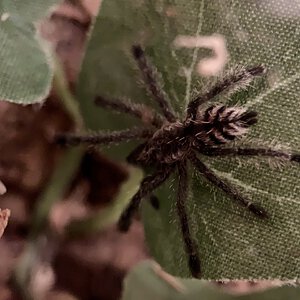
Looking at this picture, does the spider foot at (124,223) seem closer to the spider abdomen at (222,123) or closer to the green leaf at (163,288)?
the green leaf at (163,288)

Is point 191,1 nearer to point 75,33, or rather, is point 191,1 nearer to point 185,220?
point 185,220

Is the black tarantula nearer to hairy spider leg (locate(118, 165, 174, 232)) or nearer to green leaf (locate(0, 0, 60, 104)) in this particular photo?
hairy spider leg (locate(118, 165, 174, 232))

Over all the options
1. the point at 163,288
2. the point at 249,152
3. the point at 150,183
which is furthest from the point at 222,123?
the point at 163,288

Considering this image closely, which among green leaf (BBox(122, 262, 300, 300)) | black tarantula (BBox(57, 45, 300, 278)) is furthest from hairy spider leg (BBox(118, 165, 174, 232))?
green leaf (BBox(122, 262, 300, 300))

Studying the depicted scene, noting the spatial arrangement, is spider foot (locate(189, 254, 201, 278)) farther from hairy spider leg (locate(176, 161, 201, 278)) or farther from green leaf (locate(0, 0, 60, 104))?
green leaf (locate(0, 0, 60, 104))

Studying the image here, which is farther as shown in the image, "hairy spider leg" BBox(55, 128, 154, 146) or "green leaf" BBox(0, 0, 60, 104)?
"hairy spider leg" BBox(55, 128, 154, 146)

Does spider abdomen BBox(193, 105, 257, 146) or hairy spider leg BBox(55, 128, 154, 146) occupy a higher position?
spider abdomen BBox(193, 105, 257, 146)

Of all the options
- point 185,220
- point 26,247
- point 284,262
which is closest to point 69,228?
point 26,247

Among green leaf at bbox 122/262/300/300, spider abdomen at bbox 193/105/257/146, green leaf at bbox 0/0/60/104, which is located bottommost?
green leaf at bbox 122/262/300/300
